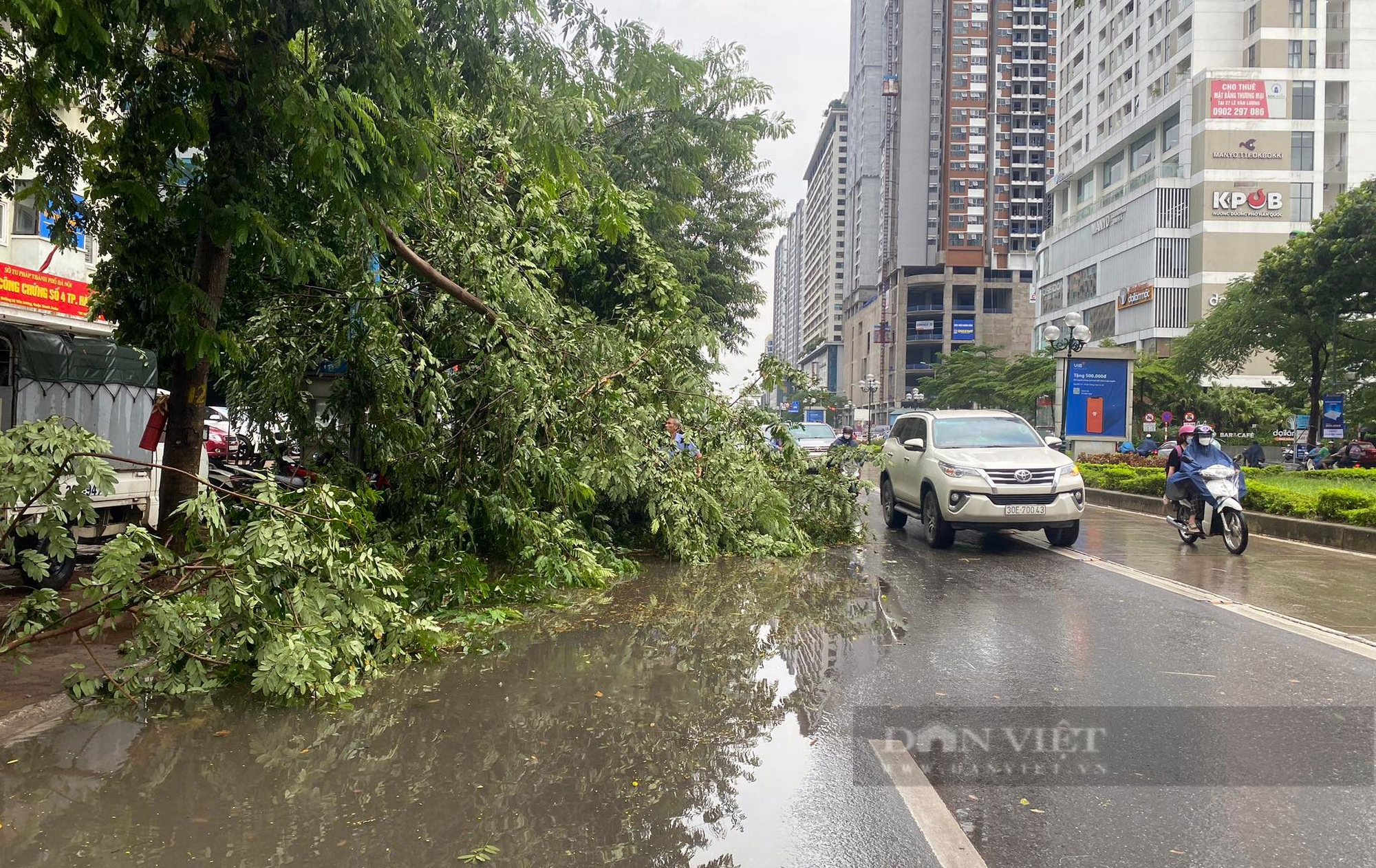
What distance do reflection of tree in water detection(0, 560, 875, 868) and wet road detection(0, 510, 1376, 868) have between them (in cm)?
2

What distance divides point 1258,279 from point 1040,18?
101516mm

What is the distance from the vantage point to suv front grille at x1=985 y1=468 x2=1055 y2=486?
1223 cm

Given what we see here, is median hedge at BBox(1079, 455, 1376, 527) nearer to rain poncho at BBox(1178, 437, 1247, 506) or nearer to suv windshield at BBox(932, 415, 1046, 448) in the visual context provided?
rain poncho at BBox(1178, 437, 1247, 506)

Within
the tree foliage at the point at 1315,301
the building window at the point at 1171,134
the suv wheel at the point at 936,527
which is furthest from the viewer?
the building window at the point at 1171,134

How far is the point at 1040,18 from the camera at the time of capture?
122500 millimetres

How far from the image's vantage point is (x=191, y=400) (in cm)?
→ 817

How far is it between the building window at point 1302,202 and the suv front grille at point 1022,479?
6373cm

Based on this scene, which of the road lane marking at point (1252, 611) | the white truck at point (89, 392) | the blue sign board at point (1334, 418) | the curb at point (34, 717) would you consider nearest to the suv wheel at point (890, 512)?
the road lane marking at point (1252, 611)

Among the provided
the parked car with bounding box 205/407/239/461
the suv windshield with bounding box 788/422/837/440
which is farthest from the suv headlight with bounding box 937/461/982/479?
the suv windshield with bounding box 788/422/837/440

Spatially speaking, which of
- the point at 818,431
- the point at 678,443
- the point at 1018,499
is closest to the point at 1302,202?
the point at 818,431

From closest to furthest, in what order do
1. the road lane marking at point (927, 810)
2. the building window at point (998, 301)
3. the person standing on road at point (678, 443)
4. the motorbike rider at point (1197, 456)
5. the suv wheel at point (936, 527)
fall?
the road lane marking at point (927, 810) < the person standing on road at point (678, 443) < the motorbike rider at point (1197, 456) < the suv wheel at point (936, 527) < the building window at point (998, 301)

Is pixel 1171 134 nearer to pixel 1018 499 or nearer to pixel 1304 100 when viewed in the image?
pixel 1304 100

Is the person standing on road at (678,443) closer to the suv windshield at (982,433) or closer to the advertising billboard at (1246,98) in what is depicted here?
the suv windshield at (982,433)

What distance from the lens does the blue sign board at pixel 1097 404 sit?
95.0 feet
